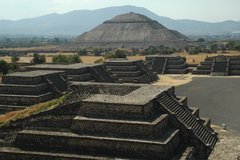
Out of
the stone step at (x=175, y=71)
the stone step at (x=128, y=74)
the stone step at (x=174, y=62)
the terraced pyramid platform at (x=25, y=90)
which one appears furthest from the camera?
the stone step at (x=174, y=62)

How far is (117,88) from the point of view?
24.3 m

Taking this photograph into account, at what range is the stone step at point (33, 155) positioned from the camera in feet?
62.9

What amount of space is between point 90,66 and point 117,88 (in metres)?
20.8

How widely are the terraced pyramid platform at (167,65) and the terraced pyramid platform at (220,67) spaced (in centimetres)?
253

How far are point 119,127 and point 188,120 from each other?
206 inches

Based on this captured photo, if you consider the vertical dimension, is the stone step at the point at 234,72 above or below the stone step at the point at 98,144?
below

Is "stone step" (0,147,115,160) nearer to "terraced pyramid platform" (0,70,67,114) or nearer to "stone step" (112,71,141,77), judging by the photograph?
"terraced pyramid platform" (0,70,67,114)

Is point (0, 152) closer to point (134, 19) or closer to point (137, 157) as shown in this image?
point (137, 157)

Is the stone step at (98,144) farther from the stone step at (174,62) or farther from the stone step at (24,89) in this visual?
the stone step at (174,62)

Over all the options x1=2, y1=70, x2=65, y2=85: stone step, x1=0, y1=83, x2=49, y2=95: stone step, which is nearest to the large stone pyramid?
x1=2, y1=70, x2=65, y2=85: stone step

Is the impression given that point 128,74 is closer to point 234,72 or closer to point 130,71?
point 130,71

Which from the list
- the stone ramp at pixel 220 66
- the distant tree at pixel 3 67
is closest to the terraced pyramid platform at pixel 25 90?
the distant tree at pixel 3 67

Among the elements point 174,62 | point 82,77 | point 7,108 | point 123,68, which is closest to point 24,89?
point 7,108

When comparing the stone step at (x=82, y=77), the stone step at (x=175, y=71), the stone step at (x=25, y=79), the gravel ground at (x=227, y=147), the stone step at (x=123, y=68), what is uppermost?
the stone step at (x=25, y=79)
